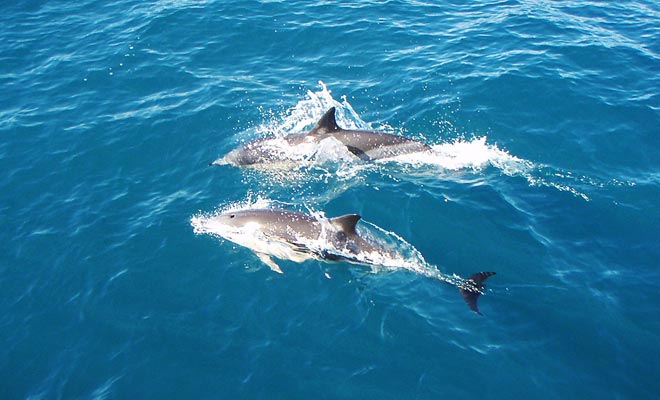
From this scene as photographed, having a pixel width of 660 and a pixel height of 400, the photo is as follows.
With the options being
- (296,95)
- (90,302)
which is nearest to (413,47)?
(296,95)

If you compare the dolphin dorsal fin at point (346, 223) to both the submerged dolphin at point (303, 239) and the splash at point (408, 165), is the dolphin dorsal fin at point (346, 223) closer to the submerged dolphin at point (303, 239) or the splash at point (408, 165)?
the submerged dolphin at point (303, 239)

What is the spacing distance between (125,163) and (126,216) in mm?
3042

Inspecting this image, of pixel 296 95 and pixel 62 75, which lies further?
pixel 62 75

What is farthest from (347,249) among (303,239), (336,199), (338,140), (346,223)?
(338,140)

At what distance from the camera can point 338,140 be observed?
60.6ft

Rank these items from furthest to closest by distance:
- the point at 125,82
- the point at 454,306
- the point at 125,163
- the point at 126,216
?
the point at 125,82 → the point at 125,163 → the point at 126,216 → the point at 454,306

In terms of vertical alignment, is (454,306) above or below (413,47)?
below

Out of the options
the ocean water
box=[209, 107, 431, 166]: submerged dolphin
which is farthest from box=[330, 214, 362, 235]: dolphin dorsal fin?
box=[209, 107, 431, 166]: submerged dolphin

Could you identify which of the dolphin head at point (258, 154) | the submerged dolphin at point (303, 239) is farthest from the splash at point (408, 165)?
the submerged dolphin at point (303, 239)

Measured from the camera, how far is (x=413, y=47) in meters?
25.2

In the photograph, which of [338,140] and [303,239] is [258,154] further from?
[303,239]

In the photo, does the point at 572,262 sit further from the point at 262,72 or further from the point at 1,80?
the point at 1,80

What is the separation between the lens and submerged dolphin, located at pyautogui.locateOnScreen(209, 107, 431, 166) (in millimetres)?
18453

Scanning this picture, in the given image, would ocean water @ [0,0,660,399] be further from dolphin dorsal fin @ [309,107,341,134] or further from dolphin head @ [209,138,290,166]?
dolphin dorsal fin @ [309,107,341,134]
